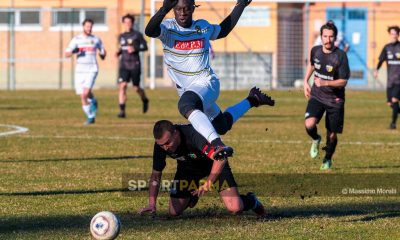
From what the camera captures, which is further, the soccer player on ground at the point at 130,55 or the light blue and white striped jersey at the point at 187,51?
the soccer player on ground at the point at 130,55

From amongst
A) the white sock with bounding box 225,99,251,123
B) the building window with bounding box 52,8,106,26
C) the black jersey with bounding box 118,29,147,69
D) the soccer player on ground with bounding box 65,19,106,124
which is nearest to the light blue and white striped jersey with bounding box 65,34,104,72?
the soccer player on ground with bounding box 65,19,106,124

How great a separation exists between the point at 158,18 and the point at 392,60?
15811 mm

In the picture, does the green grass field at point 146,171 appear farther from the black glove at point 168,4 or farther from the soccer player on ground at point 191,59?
the black glove at point 168,4

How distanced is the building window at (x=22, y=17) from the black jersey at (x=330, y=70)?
110 ft

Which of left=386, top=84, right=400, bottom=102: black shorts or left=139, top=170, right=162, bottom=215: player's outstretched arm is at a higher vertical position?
left=386, top=84, right=400, bottom=102: black shorts

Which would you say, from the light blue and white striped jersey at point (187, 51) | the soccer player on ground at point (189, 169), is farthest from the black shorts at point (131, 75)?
the soccer player on ground at point (189, 169)

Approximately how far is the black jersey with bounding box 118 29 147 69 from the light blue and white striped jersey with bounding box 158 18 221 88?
16.2m

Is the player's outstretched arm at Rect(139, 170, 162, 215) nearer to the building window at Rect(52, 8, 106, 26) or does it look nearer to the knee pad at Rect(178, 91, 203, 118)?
the knee pad at Rect(178, 91, 203, 118)

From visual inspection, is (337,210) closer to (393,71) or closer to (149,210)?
(149,210)

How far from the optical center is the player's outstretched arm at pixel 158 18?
33.1 ft

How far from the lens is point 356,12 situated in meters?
47.9

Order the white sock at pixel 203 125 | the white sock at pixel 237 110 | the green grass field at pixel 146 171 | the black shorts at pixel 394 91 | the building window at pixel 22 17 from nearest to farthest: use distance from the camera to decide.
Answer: the green grass field at pixel 146 171 → the white sock at pixel 203 125 → the white sock at pixel 237 110 → the black shorts at pixel 394 91 → the building window at pixel 22 17

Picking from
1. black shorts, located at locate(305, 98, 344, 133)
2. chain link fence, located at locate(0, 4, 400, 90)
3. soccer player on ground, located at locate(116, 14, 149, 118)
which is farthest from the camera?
chain link fence, located at locate(0, 4, 400, 90)

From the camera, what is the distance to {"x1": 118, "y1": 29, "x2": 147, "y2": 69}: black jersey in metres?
27.4
